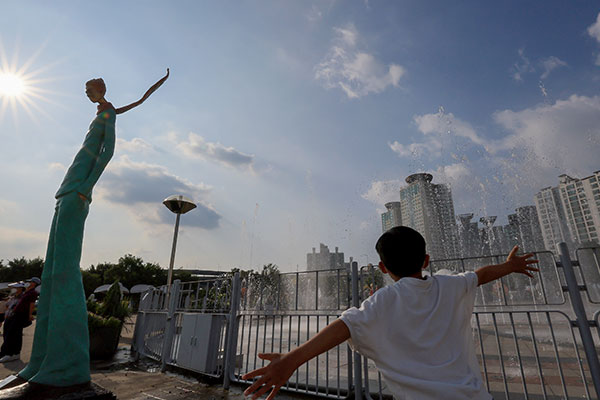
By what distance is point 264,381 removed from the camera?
1110 mm

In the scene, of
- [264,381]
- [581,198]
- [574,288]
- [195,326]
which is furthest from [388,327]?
[581,198]

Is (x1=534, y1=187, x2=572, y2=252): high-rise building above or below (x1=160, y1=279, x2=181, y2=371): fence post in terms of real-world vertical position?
above

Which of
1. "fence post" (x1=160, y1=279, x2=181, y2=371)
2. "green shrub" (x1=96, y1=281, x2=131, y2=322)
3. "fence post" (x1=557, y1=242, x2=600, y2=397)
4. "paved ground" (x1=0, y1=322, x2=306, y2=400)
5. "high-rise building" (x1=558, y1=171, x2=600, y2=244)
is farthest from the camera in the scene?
"high-rise building" (x1=558, y1=171, x2=600, y2=244)

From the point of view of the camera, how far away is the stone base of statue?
338cm

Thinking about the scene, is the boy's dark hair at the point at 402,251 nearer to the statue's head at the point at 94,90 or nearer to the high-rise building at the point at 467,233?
the statue's head at the point at 94,90

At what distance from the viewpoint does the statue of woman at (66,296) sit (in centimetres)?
371

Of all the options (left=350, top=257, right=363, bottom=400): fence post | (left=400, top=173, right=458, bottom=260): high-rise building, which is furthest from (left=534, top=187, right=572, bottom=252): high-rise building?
(left=350, top=257, right=363, bottom=400): fence post

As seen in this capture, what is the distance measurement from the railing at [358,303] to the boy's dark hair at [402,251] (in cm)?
156

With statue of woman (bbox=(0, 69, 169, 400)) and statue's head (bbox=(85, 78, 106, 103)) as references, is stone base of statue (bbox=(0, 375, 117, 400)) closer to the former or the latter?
statue of woman (bbox=(0, 69, 169, 400))

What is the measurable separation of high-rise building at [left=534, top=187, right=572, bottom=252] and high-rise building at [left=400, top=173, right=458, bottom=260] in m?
12.2

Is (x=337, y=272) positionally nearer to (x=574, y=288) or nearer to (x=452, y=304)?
(x=574, y=288)

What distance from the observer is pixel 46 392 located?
3.54 m

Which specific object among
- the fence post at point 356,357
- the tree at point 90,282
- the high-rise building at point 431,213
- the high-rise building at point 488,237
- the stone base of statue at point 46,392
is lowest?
the stone base of statue at point 46,392

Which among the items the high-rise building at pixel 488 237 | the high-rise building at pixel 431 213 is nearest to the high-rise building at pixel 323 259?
the high-rise building at pixel 431 213
